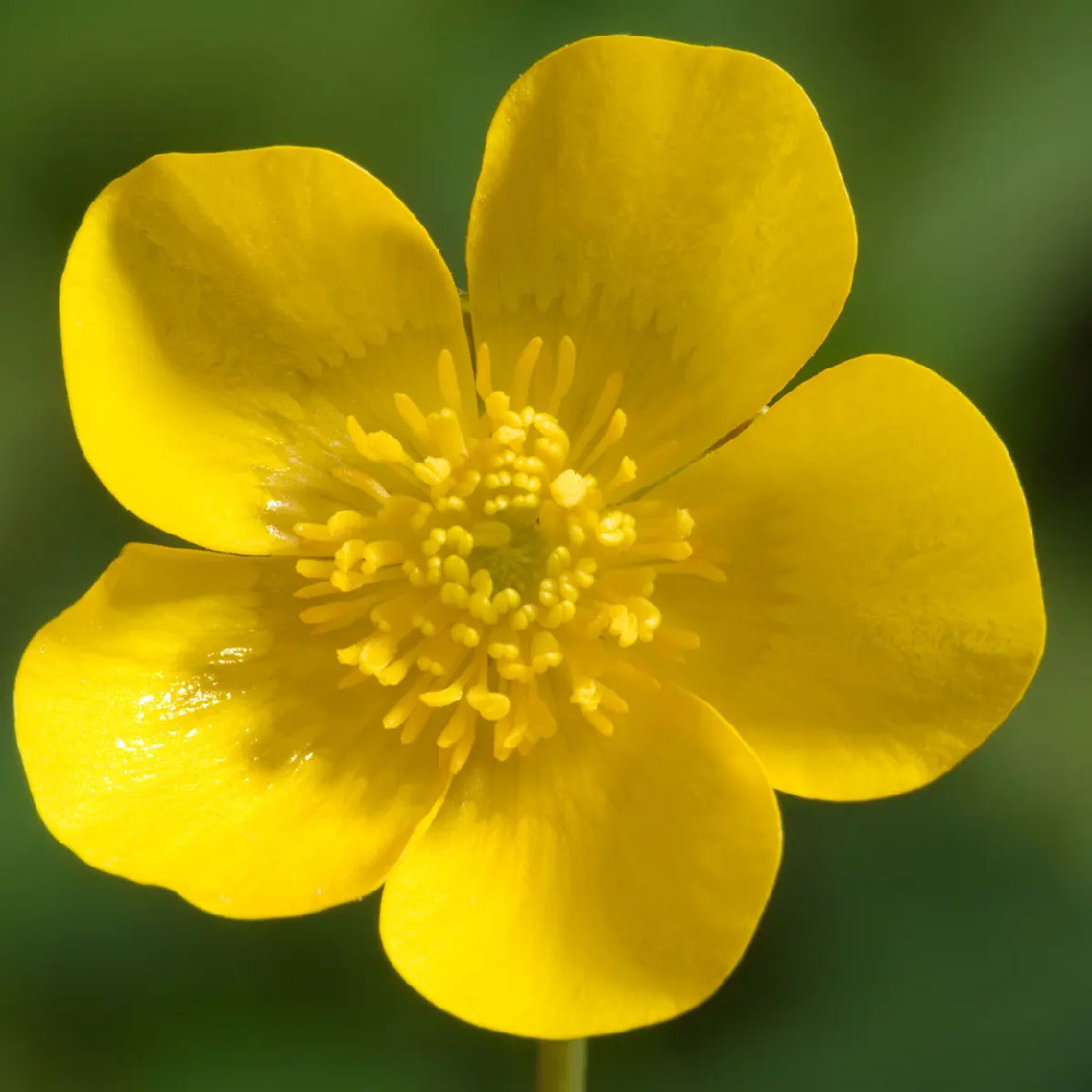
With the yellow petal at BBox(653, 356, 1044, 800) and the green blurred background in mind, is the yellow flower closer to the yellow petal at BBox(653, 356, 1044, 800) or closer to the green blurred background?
the yellow petal at BBox(653, 356, 1044, 800)

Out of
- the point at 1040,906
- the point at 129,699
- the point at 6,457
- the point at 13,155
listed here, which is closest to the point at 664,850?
the point at 129,699

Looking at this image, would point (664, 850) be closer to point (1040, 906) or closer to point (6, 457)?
point (1040, 906)

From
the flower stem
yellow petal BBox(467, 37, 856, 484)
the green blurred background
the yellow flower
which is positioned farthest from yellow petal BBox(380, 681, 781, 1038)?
the green blurred background

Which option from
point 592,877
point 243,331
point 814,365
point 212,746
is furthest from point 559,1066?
point 814,365

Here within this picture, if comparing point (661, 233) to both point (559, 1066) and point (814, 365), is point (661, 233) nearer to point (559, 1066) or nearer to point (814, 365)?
point (814, 365)

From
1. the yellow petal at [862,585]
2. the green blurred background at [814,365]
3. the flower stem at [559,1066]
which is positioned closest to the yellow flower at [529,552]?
the yellow petal at [862,585]
